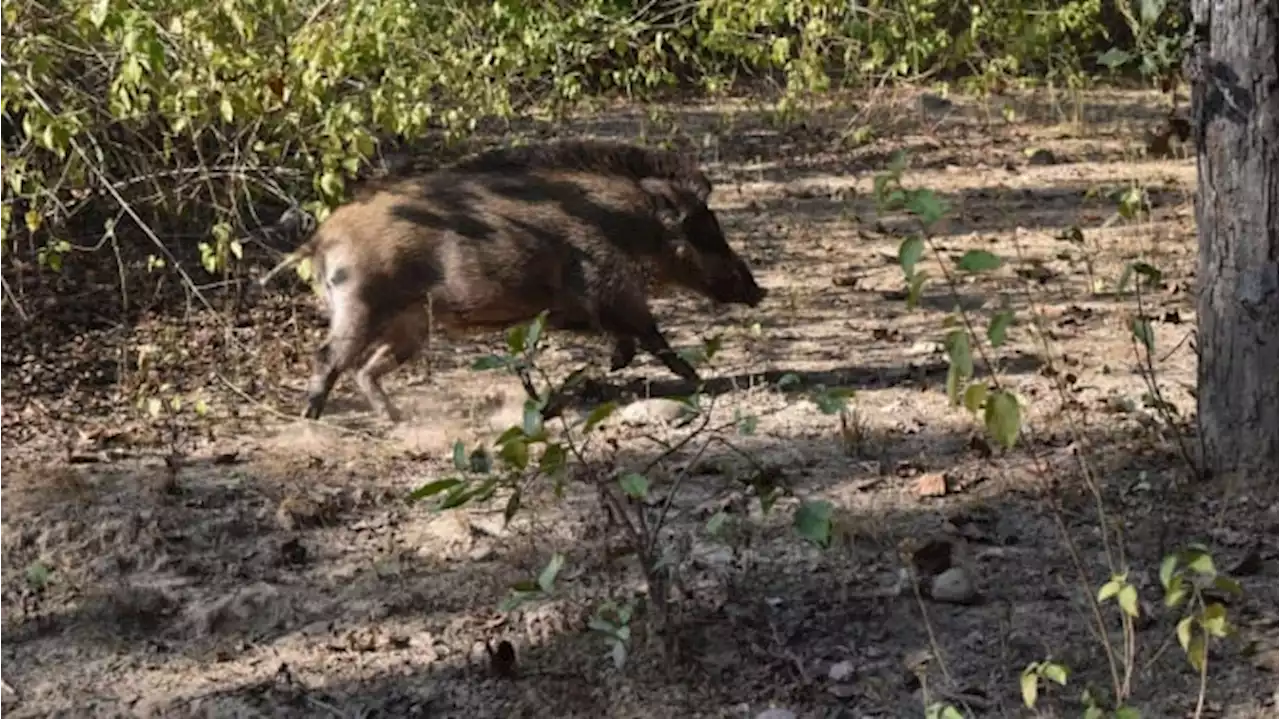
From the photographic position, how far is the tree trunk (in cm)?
486

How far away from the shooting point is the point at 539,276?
708 centimetres

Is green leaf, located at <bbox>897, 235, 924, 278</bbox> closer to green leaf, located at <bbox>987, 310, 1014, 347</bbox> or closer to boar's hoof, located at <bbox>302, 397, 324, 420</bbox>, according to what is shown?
green leaf, located at <bbox>987, 310, 1014, 347</bbox>

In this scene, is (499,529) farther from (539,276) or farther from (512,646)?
(539,276)

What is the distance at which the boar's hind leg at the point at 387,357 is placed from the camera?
7000mm

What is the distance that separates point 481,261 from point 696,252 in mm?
1157

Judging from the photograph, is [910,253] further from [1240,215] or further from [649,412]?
[649,412]

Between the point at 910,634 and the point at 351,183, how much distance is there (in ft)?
18.3

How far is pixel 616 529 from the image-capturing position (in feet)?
17.1

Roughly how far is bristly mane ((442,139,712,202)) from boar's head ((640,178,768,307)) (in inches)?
2.7

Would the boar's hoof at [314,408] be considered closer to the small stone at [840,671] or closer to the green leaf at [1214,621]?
the small stone at [840,671]

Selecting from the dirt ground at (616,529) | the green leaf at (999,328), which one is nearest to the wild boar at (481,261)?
the dirt ground at (616,529)

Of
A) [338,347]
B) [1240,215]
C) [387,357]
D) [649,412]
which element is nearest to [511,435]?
[1240,215]

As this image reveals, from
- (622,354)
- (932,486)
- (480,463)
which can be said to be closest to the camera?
(480,463)

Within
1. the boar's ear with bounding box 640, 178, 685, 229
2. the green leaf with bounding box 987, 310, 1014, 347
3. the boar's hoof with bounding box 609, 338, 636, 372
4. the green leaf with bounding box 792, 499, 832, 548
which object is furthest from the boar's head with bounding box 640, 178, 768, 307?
the green leaf with bounding box 987, 310, 1014, 347
